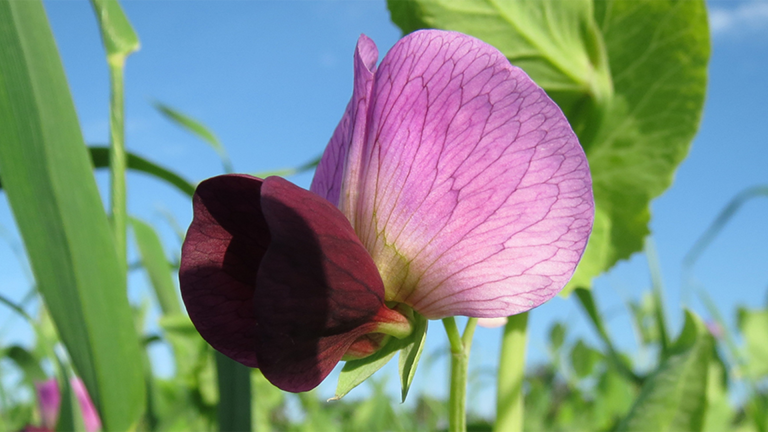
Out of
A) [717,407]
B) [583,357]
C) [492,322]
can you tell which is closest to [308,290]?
[492,322]

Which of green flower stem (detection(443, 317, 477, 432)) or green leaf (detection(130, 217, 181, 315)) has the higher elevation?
green flower stem (detection(443, 317, 477, 432))

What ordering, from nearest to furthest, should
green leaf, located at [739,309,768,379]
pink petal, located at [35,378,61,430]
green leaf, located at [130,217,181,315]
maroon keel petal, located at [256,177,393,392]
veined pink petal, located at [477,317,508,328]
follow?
1. maroon keel petal, located at [256,177,393,392]
2. veined pink petal, located at [477,317,508,328]
3. green leaf, located at [130,217,181,315]
4. pink petal, located at [35,378,61,430]
5. green leaf, located at [739,309,768,379]

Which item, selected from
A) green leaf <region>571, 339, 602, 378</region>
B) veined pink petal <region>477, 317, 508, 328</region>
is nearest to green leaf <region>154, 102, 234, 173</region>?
veined pink petal <region>477, 317, 508, 328</region>

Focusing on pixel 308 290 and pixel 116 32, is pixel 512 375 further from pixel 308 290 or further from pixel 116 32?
pixel 116 32

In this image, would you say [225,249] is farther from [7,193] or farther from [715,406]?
[715,406]

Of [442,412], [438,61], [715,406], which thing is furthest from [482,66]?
[442,412]

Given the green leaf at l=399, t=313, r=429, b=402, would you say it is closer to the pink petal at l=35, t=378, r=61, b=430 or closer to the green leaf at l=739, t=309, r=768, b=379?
the pink petal at l=35, t=378, r=61, b=430

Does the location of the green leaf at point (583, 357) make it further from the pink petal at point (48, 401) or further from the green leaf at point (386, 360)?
the green leaf at point (386, 360)
